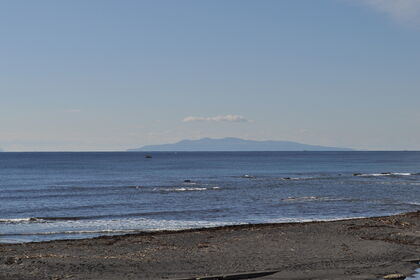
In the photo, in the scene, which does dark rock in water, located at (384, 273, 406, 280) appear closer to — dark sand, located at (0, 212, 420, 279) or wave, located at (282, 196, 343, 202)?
dark sand, located at (0, 212, 420, 279)

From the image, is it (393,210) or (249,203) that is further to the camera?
(249,203)

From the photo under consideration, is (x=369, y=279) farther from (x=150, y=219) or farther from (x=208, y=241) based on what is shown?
(x=150, y=219)

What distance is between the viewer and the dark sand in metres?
16.7

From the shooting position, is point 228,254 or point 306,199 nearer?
point 228,254

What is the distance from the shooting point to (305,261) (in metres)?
18.5

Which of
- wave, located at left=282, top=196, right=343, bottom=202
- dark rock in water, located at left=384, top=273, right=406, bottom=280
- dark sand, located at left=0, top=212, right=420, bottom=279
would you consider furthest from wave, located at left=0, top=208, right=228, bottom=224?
dark rock in water, located at left=384, top=273, right=406, bottom=280

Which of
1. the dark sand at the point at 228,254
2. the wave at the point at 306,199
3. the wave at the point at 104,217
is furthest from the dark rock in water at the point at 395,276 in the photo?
the wave at the point at 306,199

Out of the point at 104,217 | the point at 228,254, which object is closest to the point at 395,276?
the point at 228,254

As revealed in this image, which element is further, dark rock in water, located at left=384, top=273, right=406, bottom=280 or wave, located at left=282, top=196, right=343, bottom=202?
wave, located at left=282, top=196, right=343, bottom=202

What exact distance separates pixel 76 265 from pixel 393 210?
28.5 meters

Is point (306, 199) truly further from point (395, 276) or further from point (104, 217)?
point (395, 276)

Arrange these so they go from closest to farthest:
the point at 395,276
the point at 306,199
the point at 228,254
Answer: the point at 395,276, the point at 228,254, the point at 306,199

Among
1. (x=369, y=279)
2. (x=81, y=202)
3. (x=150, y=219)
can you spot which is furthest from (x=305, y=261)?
(x=81, y=202)

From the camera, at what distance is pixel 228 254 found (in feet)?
64.6
